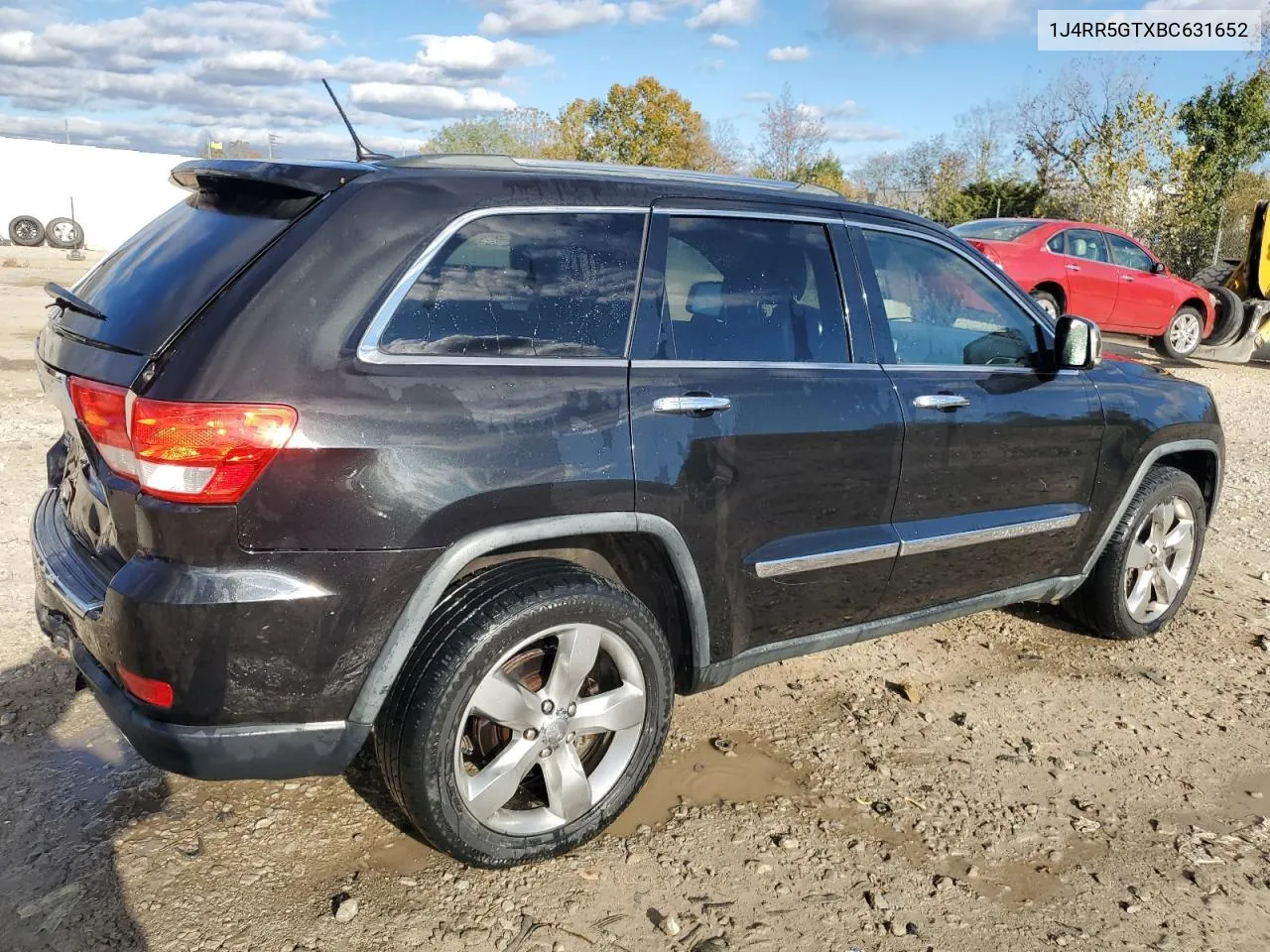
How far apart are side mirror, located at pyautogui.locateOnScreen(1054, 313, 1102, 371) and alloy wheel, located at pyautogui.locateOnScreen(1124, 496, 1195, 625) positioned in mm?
1016

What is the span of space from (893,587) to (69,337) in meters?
2.66

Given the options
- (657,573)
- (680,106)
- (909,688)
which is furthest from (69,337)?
(680,106)

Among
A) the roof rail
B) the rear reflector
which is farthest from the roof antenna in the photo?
the rear reflector

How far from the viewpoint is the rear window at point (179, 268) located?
96.0 inches

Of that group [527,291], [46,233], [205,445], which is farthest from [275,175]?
[46,233]

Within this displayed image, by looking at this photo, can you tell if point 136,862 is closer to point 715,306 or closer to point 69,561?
point 69,561

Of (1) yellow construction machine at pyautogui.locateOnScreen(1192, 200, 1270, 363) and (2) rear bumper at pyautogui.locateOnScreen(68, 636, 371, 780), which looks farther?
(1) yellow construction machine at pyautogui.locateOnScreen(1192, 200, 1270, 363)

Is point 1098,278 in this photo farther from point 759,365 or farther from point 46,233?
point 46,233

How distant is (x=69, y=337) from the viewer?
2.69m

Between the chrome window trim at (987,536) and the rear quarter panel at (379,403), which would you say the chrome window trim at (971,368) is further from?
the rear quarter panel at (379,403)

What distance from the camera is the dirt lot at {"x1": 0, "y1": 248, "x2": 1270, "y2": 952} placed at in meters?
2.56

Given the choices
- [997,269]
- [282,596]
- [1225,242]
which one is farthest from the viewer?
[1225,242]

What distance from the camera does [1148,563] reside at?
4.45 m

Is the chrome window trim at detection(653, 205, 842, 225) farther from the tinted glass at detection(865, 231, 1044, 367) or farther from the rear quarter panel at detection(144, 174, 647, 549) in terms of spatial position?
the rear quarter panel at detection(144, 174, 647, 549)
